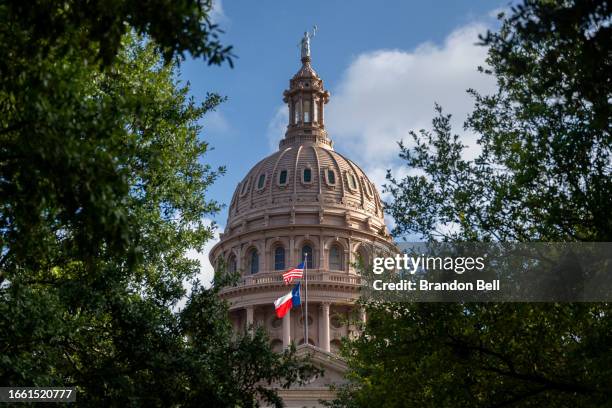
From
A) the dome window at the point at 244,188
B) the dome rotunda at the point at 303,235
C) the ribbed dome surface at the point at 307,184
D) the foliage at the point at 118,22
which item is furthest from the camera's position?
the dome window at the point at 244,188

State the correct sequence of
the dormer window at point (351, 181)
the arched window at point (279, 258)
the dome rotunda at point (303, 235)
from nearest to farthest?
the dome rotunda at point (303, 235)
the arched window at point (279, 258)
the dormer window at point (351, 181)

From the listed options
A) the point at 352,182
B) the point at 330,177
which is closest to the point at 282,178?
the point at 330,177

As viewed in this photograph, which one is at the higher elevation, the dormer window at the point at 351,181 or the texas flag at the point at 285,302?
the dormer window at the point at 351,181

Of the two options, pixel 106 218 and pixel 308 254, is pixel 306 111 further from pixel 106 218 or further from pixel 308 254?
pixel 106 218

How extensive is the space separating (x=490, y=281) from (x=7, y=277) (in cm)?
1036

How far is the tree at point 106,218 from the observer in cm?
1088

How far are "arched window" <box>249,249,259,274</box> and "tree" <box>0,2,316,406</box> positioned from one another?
201ft

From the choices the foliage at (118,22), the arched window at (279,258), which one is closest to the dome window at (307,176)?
the arched window at (279,258)

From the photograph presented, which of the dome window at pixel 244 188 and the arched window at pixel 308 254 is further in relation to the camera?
the dome window at pixel 244 188

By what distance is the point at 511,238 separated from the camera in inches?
786

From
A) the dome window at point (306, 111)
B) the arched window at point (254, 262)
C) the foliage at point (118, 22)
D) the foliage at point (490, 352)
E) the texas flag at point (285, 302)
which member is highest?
the dome window at point (306, 111)

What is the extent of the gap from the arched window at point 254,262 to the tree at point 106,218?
6128 cm

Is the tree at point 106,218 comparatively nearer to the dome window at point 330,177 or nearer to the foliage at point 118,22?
the foliage at point 118,22

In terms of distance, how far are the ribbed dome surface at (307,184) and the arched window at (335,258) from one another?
14.0 feet
